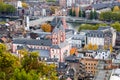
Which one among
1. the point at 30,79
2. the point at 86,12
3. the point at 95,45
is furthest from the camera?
the point at 86,12

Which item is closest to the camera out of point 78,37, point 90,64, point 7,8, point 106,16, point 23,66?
point 23,66

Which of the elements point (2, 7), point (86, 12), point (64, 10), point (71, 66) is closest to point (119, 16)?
point (86, 12)

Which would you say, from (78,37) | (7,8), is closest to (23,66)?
(78,37)

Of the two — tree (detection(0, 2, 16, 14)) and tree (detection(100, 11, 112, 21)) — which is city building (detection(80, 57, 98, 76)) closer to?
tree (detection(100, 11, 112, 21))

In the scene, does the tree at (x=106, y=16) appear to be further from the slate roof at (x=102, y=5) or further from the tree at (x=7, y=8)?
the tree at (x=7, y=8)

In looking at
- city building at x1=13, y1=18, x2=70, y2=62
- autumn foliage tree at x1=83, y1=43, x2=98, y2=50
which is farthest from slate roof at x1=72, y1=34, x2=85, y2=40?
city building at x1=13, y1=18, x2=70, y2=62

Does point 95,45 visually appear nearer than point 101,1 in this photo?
Yes

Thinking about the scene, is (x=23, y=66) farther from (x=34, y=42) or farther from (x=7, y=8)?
(x=7, y=8)

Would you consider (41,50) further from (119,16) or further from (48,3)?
(48,3)

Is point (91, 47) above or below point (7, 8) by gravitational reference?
below

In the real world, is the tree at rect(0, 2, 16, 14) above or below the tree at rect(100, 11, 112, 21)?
above

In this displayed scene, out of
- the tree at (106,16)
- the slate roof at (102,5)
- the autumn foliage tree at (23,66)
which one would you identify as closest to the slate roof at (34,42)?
the autumn foliage tree at (23,66)
